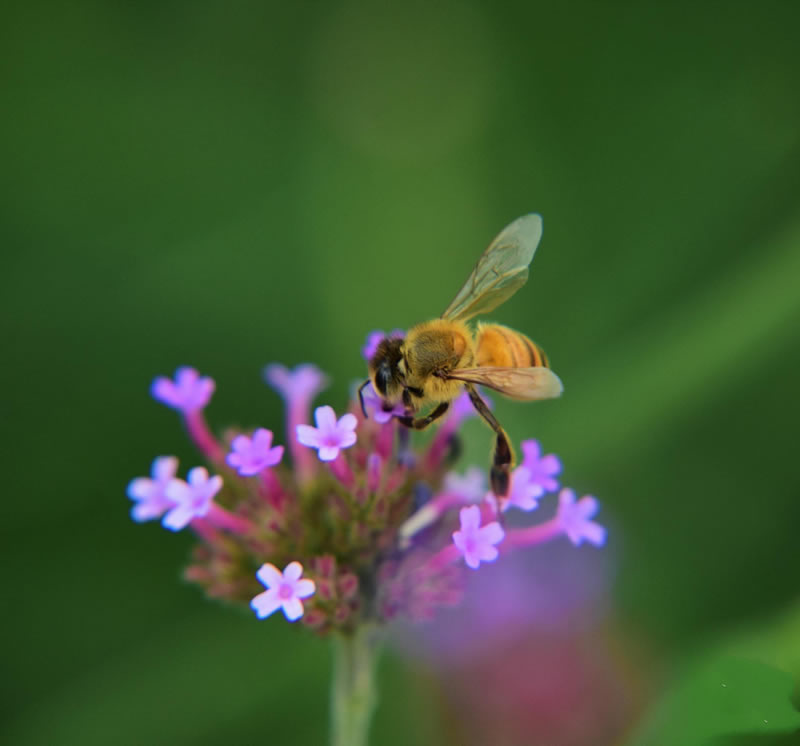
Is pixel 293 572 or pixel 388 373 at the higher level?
pixel 388 373

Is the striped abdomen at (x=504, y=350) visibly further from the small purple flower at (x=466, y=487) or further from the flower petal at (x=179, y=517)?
the flower petal at (x=179, y=517)

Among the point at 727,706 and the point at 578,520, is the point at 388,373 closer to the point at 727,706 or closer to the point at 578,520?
the point at 578,520

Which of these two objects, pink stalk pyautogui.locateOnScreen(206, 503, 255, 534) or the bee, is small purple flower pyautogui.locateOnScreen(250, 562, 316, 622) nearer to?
pink stalk pyautogui.locateOnScreen(206, 503, 255, 534)

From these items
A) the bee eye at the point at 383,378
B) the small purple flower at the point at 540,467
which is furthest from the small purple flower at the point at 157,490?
the small purple flower at the point at 540,467

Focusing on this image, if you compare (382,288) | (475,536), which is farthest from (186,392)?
(382,288)

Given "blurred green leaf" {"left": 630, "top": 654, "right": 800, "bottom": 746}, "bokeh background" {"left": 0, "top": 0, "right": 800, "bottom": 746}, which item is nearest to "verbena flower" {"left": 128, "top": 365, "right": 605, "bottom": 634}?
Answer: "blurred green leaf" {"left": 630, "top": 654, "right": 800, "bottom": 746}
